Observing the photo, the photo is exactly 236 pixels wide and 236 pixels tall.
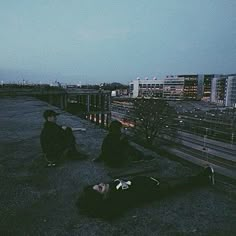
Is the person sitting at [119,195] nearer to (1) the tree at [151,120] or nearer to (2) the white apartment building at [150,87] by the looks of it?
(1) the tree at [151,120]

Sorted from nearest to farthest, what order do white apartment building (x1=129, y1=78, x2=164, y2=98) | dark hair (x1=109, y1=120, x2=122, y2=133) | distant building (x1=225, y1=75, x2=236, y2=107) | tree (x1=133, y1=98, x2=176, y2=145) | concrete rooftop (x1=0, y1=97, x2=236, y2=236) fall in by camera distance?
concrete rooftop (x1=0, y1=97, x2=236, y2=236)
dark hair (x1=109, y1=120, x2=122, y2=133)
tree (x1=133, y1=98, x2=176, y2=145)
distant building (x1=225, y1=75, x2=236, y2=107)
white apartment building (x1=129, y1=78, x2=164, y2=98)

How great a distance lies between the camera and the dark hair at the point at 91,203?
2967 millimetres

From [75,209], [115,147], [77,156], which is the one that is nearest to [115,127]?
[115,147]

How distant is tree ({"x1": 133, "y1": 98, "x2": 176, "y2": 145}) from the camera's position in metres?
29.0

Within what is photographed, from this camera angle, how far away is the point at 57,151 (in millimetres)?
4988

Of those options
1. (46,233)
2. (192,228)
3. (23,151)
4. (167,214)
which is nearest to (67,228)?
(46,233)

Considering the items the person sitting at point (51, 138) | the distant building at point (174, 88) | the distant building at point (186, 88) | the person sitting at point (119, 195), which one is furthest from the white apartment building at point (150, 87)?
the person sitting at point (119, 195)

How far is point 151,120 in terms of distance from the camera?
29219 mm

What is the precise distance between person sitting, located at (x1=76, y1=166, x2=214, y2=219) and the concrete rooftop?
0.09 m

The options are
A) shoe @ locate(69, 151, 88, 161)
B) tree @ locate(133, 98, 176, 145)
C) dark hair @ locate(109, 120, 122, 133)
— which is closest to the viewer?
dark hair @ locate(109, 120, 122, 133)

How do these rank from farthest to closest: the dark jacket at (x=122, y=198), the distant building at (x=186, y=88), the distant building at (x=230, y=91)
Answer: the distant building at (x=186, y=88)
the distant building at (x=230, y=91)
the dark jacket at (x=122, y=198)

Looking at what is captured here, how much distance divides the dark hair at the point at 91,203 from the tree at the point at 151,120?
83.0 ft

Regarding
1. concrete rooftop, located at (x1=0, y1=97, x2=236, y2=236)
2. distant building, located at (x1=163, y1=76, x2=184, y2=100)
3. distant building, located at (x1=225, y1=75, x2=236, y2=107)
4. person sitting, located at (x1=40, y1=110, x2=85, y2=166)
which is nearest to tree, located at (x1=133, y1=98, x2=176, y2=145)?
person sitting, located at (x1=40, y1=110, x2=85, y2=166)

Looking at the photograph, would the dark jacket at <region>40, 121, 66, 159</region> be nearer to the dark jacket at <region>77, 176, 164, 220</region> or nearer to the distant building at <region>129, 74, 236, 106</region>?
the dark jacket at <region>77, 176, 164, 220</region>
